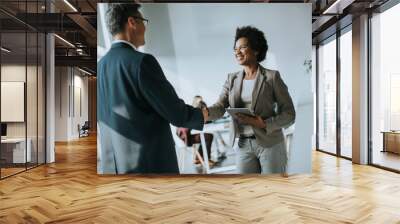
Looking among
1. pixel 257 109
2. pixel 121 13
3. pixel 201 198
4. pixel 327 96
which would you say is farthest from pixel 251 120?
pixel 327 96

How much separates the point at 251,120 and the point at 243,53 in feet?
3.77

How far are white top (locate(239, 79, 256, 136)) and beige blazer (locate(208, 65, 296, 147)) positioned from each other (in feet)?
0.17

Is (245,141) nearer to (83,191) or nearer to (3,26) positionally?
(83,191)

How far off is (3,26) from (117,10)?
6.75ft

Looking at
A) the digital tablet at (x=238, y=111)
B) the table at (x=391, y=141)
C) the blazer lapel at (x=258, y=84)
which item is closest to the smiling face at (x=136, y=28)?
the digital tablet at (x=238, y=111)

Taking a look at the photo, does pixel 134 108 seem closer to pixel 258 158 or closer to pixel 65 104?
pixel 258 158

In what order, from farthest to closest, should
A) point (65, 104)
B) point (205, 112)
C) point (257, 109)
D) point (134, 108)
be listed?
point (65, 104), point (205, 112), point (257, 109), point (134, 108)

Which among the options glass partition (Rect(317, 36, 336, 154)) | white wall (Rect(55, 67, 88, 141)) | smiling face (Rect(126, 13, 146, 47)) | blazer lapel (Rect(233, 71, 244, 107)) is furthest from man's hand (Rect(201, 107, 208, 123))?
white wall (Rect(55, 67, 88, 141))

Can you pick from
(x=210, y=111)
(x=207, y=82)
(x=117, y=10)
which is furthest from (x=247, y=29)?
(x=117, y=10)

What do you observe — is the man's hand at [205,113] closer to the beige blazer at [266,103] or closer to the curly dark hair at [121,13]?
the beige blazer at [266,103]

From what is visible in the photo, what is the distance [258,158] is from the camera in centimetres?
641

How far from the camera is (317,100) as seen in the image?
11.8 metres

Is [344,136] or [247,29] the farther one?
[344,136]

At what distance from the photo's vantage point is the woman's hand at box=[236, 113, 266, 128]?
20.9ft
